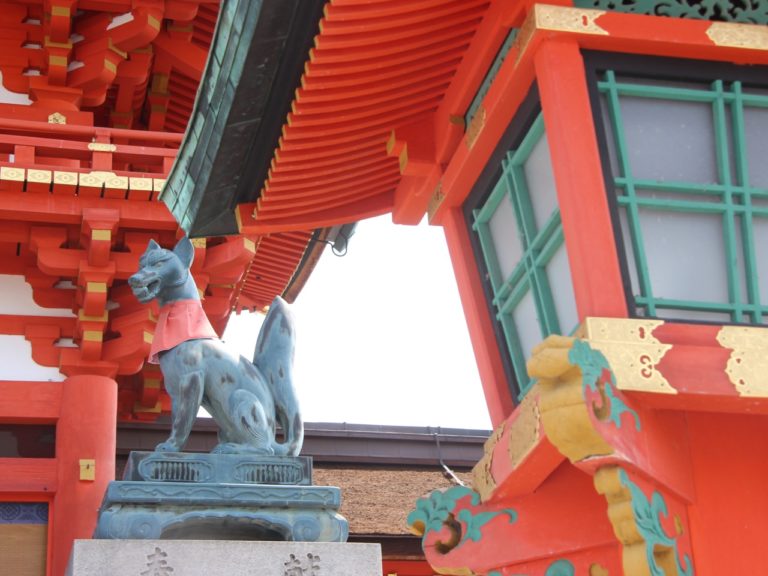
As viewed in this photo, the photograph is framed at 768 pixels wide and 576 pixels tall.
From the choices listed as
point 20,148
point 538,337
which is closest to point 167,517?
point 538,337

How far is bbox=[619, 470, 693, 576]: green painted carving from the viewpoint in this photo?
4211 millimetres

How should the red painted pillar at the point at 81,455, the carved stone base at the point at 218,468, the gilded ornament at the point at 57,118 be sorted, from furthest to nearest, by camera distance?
the gilded ornament at the point at 57,118 → the red painted pillar at the point at 81,455 → the carved stone base at the point at 218,468

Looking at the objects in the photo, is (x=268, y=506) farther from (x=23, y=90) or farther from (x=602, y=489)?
(x=23, y=90)

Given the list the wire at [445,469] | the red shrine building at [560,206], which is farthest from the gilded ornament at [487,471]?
the wire at [445,469]

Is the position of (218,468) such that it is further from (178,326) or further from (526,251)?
(526,251)

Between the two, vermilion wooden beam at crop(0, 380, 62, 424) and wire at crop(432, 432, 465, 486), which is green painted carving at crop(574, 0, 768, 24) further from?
wire at crop(432, 432, 465, 486)

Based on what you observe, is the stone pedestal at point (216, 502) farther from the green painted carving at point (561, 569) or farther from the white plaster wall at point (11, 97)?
the white plaster wall at point (11, 97)

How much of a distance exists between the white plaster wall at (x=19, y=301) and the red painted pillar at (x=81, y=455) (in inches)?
29.2

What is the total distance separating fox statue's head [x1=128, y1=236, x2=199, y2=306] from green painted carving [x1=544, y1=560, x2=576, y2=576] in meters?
3.70

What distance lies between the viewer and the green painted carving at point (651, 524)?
13.8 ft

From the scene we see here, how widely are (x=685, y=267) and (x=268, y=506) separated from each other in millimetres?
3660

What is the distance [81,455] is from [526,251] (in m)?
6.13

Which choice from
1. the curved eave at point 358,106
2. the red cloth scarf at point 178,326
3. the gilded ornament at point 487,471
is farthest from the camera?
the red cloth scarf at point 178,326

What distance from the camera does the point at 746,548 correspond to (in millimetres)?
4543
